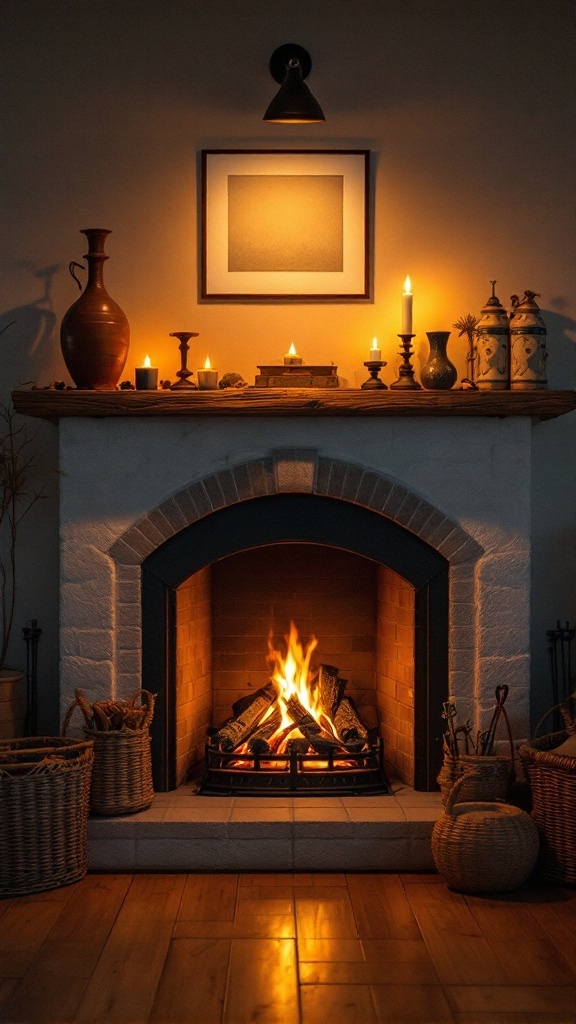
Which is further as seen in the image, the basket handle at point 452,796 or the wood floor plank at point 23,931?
the basket handle at point 452,796

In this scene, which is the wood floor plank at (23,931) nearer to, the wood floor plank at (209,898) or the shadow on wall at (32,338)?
the wood floor plank at (209,898)

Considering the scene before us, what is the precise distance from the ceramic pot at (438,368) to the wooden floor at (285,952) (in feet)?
5.20

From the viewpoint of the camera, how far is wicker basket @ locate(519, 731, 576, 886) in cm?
359

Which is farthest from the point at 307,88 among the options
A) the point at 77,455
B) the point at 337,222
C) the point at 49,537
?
the point at 49,537

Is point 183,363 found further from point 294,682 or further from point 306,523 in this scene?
point 294,682

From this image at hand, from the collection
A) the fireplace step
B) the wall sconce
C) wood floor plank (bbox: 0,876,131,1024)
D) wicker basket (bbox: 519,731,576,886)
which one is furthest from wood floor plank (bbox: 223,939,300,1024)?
the wall sconce

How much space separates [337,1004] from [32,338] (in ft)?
8.43

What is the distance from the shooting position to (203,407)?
12.9 feet

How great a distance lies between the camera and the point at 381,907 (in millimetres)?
3408

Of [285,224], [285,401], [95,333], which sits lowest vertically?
[285,401]

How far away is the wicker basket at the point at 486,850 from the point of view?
345 cm

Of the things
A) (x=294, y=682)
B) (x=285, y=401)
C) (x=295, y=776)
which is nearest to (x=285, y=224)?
(x=285, y=401)

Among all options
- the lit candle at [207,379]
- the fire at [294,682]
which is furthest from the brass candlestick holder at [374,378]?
the fire at [294,682]

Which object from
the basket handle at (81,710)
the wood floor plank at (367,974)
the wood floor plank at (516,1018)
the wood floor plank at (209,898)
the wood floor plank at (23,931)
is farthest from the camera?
the basket handle at (81,710)
